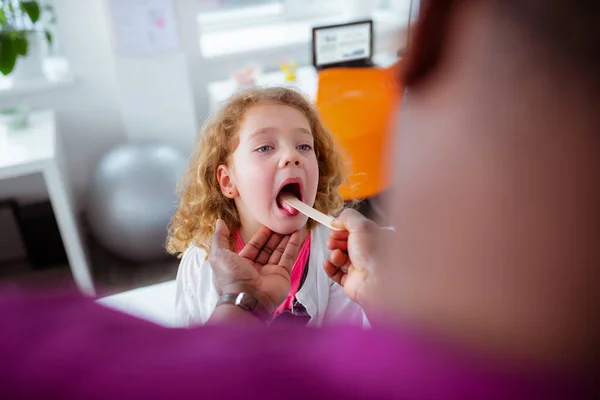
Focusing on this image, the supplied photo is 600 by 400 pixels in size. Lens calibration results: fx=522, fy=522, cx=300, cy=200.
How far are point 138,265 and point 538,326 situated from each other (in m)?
1.99

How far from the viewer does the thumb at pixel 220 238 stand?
77 cm

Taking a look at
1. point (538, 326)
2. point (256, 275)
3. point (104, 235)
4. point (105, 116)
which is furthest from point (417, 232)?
point (105, 116)

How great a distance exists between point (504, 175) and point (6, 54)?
202 cm

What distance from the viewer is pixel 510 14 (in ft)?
0.72

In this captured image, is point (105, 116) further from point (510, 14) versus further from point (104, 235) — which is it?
point (510, 14)

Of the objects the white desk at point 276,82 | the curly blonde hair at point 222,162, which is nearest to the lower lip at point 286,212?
the curly blonde hair at point 222,162

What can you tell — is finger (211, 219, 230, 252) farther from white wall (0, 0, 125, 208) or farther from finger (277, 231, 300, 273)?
white wall (0, 0, 125, 208)

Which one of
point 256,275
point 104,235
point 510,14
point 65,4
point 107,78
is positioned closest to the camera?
point 510,14

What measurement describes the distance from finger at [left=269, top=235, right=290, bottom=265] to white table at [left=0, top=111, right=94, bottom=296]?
3.12 ft

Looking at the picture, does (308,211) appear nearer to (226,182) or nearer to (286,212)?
(286,212)

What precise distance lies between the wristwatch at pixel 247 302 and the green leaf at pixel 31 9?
1636mm

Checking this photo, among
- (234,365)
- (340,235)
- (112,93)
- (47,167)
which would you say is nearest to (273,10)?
(112,93)

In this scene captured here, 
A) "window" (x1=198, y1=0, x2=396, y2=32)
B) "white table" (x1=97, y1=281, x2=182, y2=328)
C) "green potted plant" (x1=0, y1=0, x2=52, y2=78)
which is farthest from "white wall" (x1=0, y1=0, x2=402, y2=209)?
"white table" (x1=97, y1=281, x2=182, y2=328)

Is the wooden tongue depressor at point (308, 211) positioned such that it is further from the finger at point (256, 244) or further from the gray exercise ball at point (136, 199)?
the gray exercise ball at point (136, 199)
